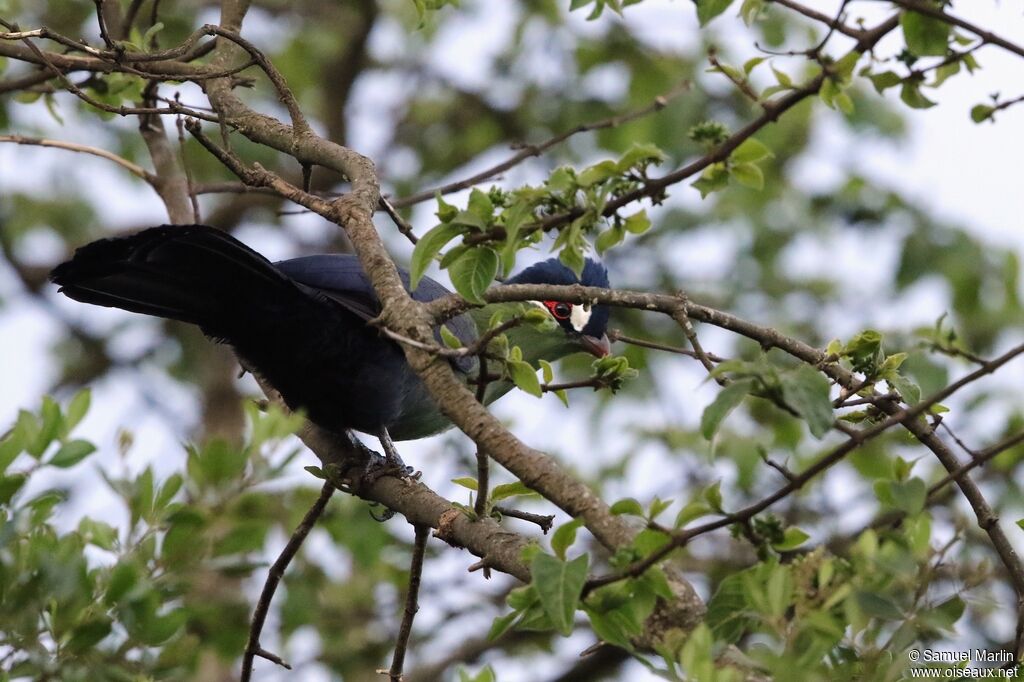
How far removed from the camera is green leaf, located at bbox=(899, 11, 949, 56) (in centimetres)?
211

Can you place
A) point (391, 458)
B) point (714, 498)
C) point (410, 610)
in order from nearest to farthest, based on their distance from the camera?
point (714, 498) → point (410, 610) → point (391, 458)

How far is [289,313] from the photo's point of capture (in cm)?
356

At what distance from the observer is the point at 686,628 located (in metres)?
1.83

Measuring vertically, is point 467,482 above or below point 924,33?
below

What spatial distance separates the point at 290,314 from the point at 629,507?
6.48 feet

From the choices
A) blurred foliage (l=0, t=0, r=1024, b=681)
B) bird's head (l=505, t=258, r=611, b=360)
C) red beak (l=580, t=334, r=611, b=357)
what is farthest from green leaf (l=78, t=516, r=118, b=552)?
red beak (l=580, t=334, r=611, b=357)

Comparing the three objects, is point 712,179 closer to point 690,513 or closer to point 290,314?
point 690,513

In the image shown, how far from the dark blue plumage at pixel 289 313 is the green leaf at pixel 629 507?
123cm

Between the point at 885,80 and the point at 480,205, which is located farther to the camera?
the point at 885,80

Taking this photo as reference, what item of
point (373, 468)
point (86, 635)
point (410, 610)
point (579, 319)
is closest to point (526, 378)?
point (410, 610)

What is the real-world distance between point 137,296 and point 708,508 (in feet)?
6.73

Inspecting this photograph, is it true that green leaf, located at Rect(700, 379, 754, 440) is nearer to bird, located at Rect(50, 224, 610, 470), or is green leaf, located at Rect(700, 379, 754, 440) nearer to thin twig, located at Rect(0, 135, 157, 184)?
bird, located at Rect(50, 224, 610, 470)

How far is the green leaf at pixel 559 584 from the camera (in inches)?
67.0

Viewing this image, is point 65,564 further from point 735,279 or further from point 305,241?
point 305,241
